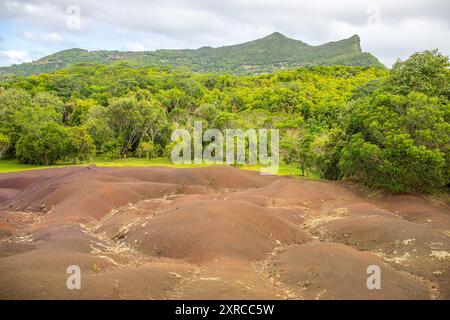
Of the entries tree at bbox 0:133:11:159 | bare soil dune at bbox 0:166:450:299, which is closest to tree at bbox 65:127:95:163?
tree at bbox 0:133:11:159

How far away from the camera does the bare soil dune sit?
15.8 metres

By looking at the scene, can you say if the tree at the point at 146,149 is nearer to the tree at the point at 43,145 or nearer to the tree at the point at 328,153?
A: the tree at the point at 43,145

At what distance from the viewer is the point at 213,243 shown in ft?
68.9

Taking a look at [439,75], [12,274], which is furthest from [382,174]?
[12,274]

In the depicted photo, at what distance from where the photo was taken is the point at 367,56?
189125 mm

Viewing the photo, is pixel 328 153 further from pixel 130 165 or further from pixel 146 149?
pixel 146 149

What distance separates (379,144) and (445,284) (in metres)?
21.3

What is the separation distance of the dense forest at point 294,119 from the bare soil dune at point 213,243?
4030 millimetres

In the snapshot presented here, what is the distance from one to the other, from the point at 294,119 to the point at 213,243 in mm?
46196

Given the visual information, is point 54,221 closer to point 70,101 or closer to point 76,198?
point 76,198

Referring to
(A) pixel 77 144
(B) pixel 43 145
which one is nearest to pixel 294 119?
(A) pixel 77 144

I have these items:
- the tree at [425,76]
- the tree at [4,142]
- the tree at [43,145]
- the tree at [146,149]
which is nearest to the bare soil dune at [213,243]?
the tree at [425,76]

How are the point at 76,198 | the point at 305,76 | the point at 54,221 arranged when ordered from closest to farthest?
the point at 54,221 → the point at 76,198 → the point at 305,76

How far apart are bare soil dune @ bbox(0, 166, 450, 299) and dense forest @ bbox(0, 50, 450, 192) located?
4030 mm
